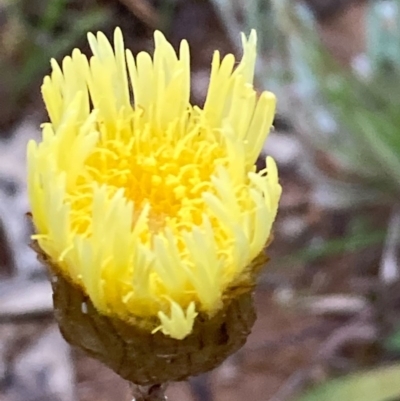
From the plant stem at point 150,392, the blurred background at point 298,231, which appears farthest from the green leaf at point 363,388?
the plant stem at point 150,392

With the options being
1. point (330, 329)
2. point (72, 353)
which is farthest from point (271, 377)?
point (72, 353)

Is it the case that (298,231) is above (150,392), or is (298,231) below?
below

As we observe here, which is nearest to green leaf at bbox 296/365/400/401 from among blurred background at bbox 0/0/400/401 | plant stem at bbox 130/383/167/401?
blurred background at bbox 0/0/400/401

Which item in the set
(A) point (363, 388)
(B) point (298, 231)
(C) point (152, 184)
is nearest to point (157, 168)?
(C) point (152, 184)

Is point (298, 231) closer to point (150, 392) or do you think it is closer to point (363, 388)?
point (363, 388)

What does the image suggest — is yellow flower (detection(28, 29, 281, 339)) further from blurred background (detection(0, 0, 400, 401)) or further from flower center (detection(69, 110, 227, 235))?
blurred background (detection(0, 0, 400, 401))

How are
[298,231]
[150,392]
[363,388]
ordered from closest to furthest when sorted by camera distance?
[150,392]
[363,388]
[298,231]

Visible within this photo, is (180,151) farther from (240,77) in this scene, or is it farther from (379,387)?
(379,387)
